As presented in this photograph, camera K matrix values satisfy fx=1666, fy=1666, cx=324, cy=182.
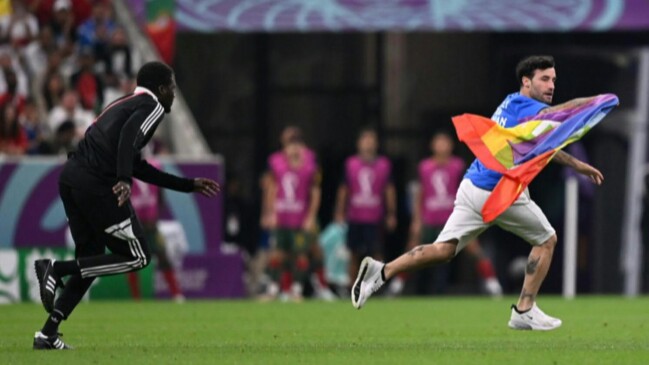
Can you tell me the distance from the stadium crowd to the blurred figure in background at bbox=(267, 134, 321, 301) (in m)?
2.61

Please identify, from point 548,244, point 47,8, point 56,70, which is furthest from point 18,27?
point 548,244

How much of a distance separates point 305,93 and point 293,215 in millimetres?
5575

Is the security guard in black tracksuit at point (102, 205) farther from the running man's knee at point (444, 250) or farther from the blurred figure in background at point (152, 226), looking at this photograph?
the blurred figure in background at point (152, 226)

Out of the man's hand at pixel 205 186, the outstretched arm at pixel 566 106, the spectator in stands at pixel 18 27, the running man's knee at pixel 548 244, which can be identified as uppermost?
the outstretched arm at pixel 566 106

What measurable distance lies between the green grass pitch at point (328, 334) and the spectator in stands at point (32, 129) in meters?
3.51

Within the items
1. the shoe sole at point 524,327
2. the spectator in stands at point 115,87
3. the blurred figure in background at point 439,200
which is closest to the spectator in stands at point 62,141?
the spectator in stands at point 115,87

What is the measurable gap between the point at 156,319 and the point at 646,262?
1221cm

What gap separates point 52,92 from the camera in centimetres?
2312

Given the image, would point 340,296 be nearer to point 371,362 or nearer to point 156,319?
point 156,319

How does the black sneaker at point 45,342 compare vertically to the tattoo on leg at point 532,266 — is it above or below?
above

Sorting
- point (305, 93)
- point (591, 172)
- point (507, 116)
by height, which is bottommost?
point (305, 93)

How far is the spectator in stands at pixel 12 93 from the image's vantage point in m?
22.5

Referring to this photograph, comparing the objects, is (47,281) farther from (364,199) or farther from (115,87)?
(115,87)

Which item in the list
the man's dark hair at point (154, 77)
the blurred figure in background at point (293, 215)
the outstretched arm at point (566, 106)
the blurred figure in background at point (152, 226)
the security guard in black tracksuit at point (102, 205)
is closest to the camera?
the security guard in black tracksuit at point (102, 205)
